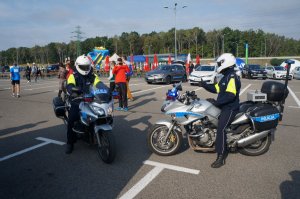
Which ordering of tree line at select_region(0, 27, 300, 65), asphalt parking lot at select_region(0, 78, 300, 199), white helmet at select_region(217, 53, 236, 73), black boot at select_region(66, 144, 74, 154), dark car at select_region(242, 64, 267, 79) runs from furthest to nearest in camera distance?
tree line at select_region(0, 27, 300, 65), dark car at select_region(242, 64, 267, 79), black boot at select_region(66, 144, 74, 154), white helmet at select_region(217, 53, 236, 73), asphalt parking lot at select_region(0, 78, 300, 199)

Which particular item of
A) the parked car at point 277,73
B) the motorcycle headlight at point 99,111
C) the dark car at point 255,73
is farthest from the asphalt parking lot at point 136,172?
the parked car at point 277,73

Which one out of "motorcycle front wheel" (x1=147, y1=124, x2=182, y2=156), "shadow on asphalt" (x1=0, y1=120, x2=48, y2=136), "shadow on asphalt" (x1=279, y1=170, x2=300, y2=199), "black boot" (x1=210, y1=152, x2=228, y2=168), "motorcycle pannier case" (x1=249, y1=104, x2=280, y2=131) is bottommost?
"shadow on asphalt" (x1=279, y1=170, x2=300, y2=199)

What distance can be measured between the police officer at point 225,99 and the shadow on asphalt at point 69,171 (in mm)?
1322

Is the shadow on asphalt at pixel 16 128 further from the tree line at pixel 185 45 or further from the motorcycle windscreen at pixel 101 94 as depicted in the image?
the tree line at pixel 185 45

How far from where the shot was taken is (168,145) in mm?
5293

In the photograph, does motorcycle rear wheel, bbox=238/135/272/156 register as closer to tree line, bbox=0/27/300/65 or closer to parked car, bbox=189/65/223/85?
parked car, bbox=189/65/223/85

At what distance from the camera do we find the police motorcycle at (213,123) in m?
4.95

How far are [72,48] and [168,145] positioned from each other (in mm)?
129684

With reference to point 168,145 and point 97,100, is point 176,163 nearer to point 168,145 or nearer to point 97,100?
point 168,145

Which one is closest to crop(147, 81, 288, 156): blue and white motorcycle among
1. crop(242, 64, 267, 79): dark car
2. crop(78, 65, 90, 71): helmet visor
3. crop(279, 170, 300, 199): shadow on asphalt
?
crop(279, 170, 300, 199): shadow on asphalt

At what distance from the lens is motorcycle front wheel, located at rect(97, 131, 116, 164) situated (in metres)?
4.79

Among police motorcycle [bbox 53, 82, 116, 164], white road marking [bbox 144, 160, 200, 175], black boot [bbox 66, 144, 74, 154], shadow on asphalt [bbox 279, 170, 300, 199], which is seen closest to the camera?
shadow on asphalt [bbox 279, 170, 300, 199]

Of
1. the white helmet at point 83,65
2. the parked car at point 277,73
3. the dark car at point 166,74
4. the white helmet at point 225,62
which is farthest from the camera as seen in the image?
the parked car at point 277,73

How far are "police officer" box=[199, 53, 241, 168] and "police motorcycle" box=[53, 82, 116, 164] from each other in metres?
1.74
